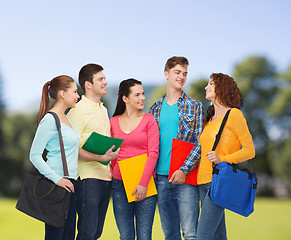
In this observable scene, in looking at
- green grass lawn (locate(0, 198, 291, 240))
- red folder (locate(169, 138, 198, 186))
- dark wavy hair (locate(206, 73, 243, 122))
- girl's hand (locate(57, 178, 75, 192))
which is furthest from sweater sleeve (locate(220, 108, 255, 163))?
green grass lawn (locate(0, 198, 291, 240))

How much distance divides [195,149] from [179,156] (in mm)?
219

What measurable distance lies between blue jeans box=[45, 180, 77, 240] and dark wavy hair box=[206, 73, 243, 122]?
1.98 m

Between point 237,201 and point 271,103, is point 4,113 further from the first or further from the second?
point 237,201

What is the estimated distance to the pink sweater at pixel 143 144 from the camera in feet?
15.2

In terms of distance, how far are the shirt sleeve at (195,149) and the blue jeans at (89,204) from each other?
1009mm

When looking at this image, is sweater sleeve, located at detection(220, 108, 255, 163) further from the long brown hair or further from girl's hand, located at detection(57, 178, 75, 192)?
the long brown hair

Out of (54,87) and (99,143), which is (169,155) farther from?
(54,87)

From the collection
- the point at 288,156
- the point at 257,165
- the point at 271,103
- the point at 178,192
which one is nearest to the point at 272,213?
the point at 288,156

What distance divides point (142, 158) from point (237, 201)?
122 cm

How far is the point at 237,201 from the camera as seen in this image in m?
4.32

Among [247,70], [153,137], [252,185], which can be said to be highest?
[247,70]

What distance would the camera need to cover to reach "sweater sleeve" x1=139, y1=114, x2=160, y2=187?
461 centimetres

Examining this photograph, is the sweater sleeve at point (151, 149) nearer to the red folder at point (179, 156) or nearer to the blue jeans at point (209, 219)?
the red folder at point (179, 156)

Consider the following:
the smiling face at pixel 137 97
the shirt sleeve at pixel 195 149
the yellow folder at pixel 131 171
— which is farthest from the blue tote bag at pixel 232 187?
the smiling face at pixel 137 97
